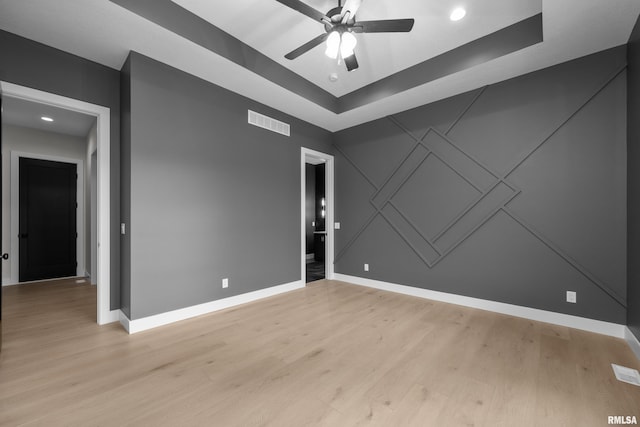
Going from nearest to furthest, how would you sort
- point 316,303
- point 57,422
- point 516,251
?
point 57,422 → point 516,251 → point 316,303

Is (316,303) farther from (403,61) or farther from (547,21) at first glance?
(547,21)

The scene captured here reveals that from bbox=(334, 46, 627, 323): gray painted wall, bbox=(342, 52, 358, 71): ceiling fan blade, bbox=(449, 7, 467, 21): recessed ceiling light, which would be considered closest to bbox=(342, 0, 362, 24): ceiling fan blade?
bbox=(342, 52, 358, 71): ceiling fan blade

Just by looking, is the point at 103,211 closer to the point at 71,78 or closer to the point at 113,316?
the point at 113,316

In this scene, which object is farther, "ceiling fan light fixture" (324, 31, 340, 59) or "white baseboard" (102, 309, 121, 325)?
"white baseboard" (102, 309, 121, 325)

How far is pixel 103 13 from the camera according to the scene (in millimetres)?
2152

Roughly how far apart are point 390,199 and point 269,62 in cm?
270

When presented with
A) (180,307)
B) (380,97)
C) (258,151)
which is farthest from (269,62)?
(180,307)

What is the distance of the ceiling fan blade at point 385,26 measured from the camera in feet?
6.88

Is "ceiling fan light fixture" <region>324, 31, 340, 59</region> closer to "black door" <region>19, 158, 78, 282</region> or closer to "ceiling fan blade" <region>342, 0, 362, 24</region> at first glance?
"ceiling fan blade" <region>342, 0, 362, 24</region>

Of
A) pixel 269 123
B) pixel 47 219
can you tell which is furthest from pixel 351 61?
pixel 47 219

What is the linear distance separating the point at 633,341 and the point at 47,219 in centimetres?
863

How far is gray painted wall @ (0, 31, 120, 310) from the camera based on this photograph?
2.40 meters

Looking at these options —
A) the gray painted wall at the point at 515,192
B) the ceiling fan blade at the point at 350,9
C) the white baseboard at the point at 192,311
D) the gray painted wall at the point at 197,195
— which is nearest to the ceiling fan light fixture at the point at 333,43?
the ceiling fan blade at the point at 350,9

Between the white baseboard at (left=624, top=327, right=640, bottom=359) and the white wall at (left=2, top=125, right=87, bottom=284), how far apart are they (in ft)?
27.9
